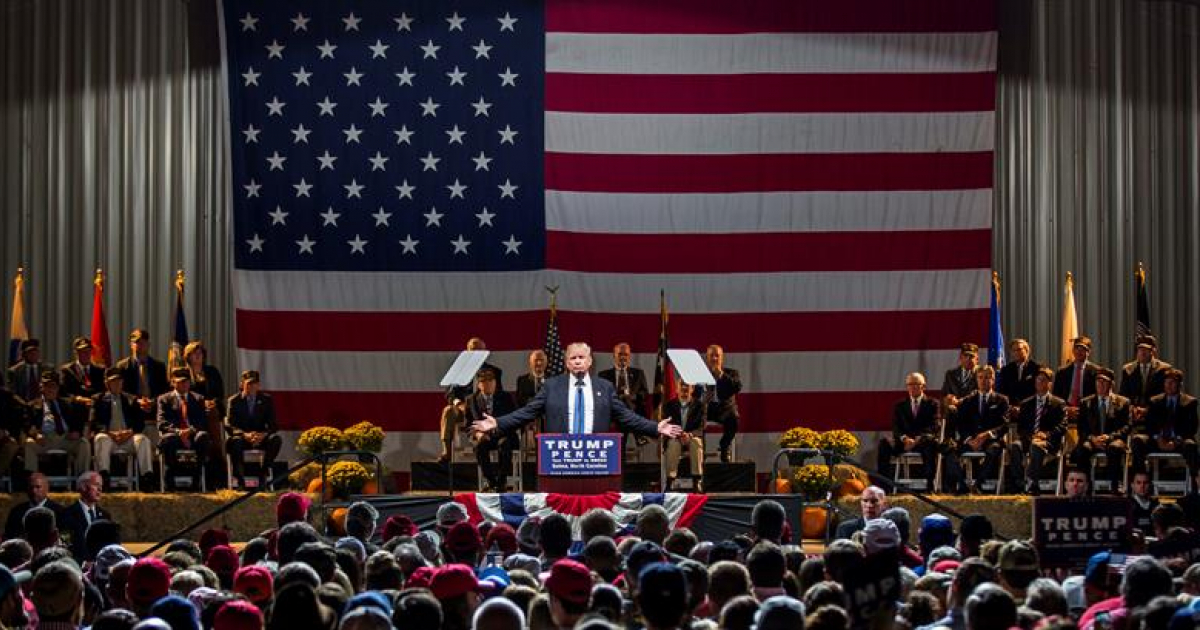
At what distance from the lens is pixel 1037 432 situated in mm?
16641

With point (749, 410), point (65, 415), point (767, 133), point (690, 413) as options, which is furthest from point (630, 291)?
point (65, 415)

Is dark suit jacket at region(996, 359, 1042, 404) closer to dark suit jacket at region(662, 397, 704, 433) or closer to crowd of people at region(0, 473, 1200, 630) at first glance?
dark suit jacket at region(662, 397, 704, 433)

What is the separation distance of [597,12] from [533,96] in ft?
3.76

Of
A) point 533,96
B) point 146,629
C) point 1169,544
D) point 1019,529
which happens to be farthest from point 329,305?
point 146,629

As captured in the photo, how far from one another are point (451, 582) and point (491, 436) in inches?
384

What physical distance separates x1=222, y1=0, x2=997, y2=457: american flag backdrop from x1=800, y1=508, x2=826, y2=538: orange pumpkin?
9.36ft

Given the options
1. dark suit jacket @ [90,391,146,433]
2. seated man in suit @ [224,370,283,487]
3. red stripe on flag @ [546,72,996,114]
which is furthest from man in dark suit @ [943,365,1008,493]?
dark suit jacket @ [90,391,146,433]

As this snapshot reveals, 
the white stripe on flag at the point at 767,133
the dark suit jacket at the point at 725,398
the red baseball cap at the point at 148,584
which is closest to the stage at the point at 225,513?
the dark suit jacket at the point at 725,398

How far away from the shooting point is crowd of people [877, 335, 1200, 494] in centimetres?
1634

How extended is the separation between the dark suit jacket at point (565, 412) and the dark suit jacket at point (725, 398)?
10.5 ft

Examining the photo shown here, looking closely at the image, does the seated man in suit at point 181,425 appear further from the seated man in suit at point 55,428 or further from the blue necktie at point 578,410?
the blue necktie at point 578,410

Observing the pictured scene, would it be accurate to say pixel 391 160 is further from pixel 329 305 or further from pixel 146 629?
pixel 146 629

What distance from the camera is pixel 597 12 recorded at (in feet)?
62.3

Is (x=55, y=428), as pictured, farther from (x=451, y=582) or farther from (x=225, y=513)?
(x=451, y=582)
